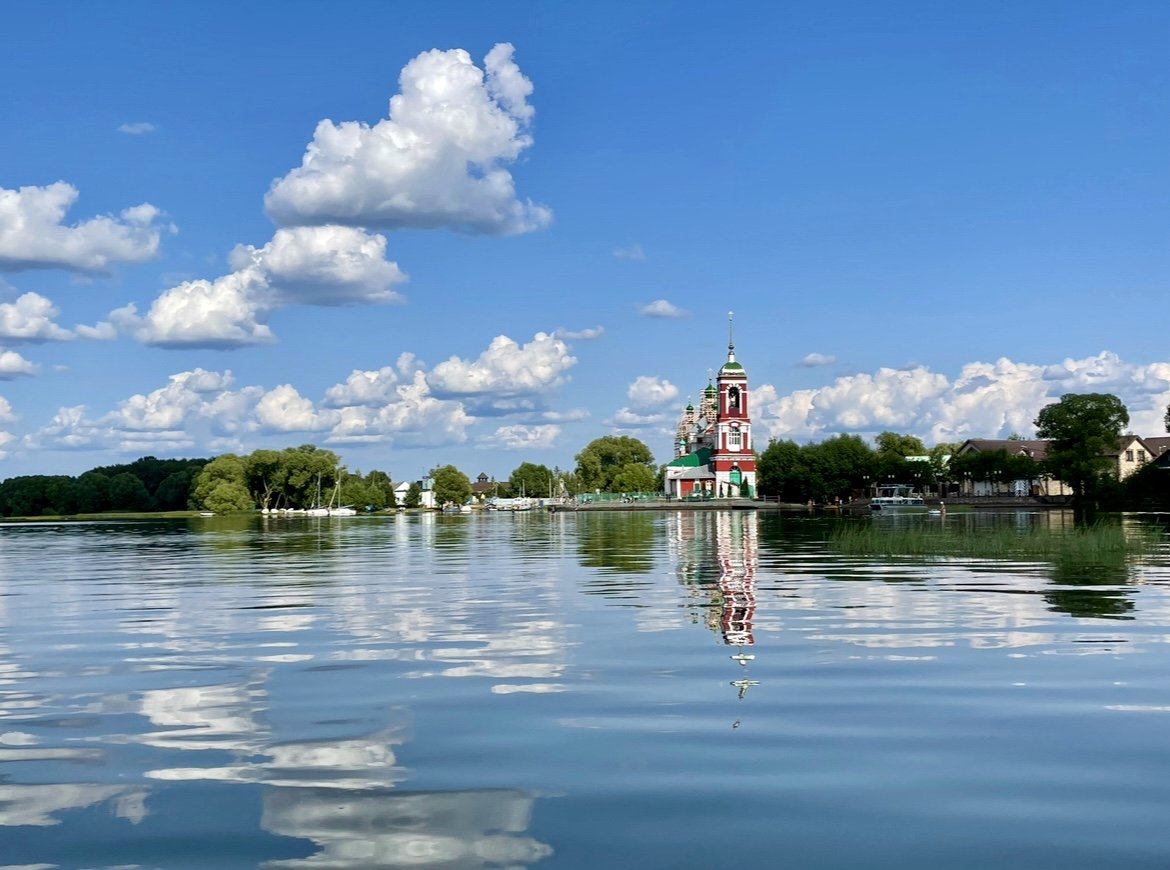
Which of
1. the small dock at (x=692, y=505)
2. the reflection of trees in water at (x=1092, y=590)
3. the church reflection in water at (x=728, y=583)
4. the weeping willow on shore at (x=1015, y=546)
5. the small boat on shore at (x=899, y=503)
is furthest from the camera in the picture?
the small dock at (x=692, y=505)

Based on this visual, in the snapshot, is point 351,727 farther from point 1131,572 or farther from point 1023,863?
point 1131,572

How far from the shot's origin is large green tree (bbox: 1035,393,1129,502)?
13050 cm

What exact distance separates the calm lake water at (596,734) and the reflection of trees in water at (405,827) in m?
0.03

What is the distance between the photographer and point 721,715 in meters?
13.1

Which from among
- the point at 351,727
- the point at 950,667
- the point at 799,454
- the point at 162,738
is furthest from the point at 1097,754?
the point at 799,454

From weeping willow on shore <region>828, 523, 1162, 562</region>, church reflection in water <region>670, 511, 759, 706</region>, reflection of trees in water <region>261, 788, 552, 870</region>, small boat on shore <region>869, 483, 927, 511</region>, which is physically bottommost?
reflection of trees in water <region>261, 788, 552, 870</region>

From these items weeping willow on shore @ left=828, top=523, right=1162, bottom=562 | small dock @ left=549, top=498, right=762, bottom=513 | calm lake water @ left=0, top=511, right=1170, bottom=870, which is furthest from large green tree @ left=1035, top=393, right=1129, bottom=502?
calm lake water @ left=0, top=511, right=1170, bottom=870

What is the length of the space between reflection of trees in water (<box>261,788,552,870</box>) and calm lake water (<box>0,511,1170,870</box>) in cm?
3

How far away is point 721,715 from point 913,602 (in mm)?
14222

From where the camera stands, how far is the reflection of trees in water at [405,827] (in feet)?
26.9

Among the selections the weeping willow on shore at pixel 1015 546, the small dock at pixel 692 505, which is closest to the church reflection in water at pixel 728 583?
the weeping willow on shore at pixel 1015 546

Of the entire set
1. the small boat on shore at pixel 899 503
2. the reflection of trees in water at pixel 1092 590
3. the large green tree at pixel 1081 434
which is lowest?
the reflection of trees in water at pixel 1092 590

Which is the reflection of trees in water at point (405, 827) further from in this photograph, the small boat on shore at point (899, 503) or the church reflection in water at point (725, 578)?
the small boat on shore at point (899, 503)

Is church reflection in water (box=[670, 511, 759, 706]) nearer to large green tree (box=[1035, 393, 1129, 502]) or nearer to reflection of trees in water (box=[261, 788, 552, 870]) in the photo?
reflection of trees in water (box=[261, 788, 552, 870])
